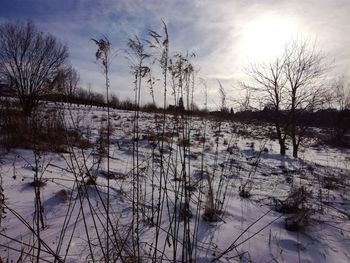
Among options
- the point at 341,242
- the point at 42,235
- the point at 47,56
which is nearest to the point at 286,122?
the point at 341,242

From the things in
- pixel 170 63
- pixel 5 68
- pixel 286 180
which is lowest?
pixel 286 180

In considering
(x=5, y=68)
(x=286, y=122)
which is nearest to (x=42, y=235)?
(x=286, y=122)

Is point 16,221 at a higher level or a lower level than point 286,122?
lower

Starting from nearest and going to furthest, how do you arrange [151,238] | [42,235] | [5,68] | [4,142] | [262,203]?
[42,235] → [151,238] → [262,203] → [4,142] → [5,68]

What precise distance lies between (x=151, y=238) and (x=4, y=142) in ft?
10.9

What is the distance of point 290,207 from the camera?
3016mm

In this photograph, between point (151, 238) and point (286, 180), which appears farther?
point (286, 180)

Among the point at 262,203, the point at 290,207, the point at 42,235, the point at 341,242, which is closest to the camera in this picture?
the point at 42,235

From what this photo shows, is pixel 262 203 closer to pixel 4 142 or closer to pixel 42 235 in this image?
pixel 42 235

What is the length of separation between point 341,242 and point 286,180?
271 centimetres

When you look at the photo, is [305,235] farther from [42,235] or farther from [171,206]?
[42,235]

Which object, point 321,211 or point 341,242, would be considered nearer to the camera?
point 341,242

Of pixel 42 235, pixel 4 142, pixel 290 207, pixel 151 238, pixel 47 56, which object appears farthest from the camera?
pixel 47 56

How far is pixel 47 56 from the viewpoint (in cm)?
1950
